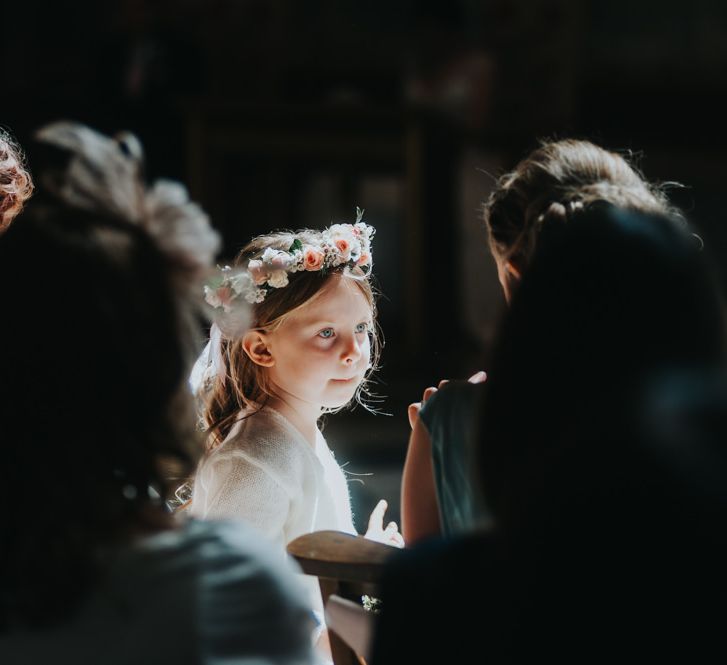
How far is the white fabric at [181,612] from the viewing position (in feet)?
2.94

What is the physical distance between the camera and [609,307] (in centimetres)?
88

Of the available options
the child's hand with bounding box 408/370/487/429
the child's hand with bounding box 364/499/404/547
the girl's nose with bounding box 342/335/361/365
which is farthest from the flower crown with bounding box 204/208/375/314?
the child's hand with bounding box 364/499/404/547

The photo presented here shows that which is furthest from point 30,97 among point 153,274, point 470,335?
point 153,274

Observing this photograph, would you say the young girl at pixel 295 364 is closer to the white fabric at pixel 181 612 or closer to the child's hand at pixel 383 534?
the child's hand at pixel 383 534

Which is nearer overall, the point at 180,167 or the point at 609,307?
the point at 609,307

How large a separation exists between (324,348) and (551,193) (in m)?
0.55

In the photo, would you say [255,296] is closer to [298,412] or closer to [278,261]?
A: [278,261]

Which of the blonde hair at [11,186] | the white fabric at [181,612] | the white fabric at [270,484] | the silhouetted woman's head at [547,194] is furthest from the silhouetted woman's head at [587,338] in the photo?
the blonde hair at [11,186]

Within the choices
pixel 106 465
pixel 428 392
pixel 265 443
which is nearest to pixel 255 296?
pixel 265 443

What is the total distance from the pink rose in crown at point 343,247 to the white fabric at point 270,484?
0.31 m

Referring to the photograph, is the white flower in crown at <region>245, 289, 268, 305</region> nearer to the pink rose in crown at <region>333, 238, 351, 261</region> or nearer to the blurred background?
the pink rose in crown at <region>333, 238, 351, 261</region>

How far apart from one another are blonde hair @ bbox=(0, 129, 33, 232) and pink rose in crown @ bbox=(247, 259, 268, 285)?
17.9 inches

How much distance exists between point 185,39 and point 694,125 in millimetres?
3630

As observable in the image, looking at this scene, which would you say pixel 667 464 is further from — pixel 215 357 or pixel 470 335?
pixel 470 335
